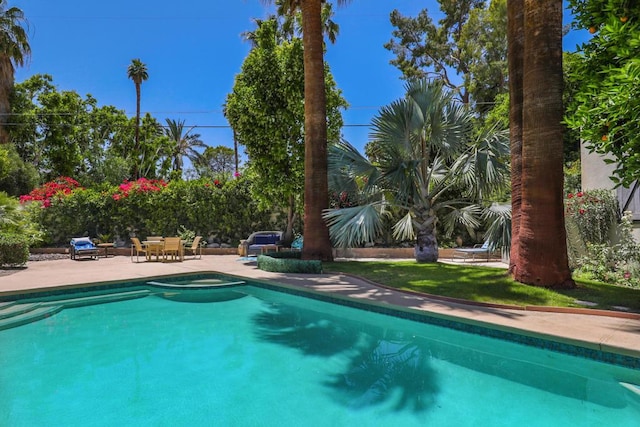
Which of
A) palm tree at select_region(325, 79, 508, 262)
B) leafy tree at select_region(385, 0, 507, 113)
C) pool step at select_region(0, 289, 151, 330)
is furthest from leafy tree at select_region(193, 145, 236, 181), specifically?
pool step at select_region(0, 289, 151, 330)

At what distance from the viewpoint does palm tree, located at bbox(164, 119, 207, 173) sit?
134 feet

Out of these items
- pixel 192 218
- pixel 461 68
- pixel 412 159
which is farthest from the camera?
pixel 461 68

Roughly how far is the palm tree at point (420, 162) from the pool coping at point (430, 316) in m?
2.34

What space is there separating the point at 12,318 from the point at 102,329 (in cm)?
171

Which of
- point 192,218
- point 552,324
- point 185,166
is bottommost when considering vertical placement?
point 552,324

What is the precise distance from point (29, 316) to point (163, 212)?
11.6 m

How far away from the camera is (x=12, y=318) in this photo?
6.47 m

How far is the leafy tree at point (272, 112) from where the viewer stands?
43.7 ft

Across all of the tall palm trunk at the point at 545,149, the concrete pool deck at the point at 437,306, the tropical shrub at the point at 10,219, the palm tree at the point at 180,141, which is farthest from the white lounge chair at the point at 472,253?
the palm tree at the point at 180,141

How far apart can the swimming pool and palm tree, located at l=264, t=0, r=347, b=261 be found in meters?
4.85

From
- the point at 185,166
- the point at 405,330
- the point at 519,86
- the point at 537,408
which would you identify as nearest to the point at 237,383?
the point at 405,330

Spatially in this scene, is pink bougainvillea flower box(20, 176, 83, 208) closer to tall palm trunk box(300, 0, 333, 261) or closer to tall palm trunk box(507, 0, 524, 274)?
tall palm trunk box(300, 0, 333, 261)

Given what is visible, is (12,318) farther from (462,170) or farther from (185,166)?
(185,166)

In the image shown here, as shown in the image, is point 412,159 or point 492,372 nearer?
point 492,372
